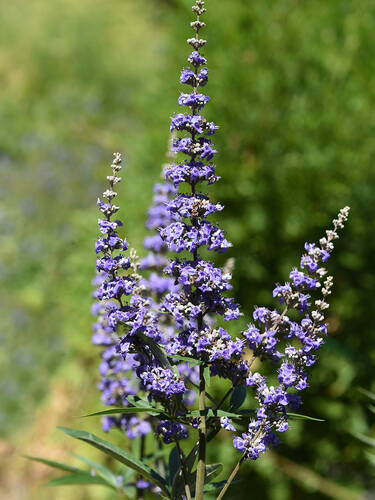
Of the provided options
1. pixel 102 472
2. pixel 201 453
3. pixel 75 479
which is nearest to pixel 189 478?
pixel 201 453

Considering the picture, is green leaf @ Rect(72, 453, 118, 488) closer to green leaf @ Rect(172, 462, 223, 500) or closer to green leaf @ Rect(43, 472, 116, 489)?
green leaf @ Rect(43, 472, 116, 489)

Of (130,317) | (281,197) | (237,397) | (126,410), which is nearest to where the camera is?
(126,410)

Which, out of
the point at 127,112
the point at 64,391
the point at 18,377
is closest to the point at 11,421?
the point at 18,377

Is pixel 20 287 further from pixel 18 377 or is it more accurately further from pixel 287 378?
pixel 287 378

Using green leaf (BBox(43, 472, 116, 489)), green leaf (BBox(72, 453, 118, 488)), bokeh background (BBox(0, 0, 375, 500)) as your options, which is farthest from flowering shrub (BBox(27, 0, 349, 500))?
bokeh background (BBox(0, 0, 375, 500))

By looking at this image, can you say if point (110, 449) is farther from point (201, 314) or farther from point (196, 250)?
point (196, 250)
